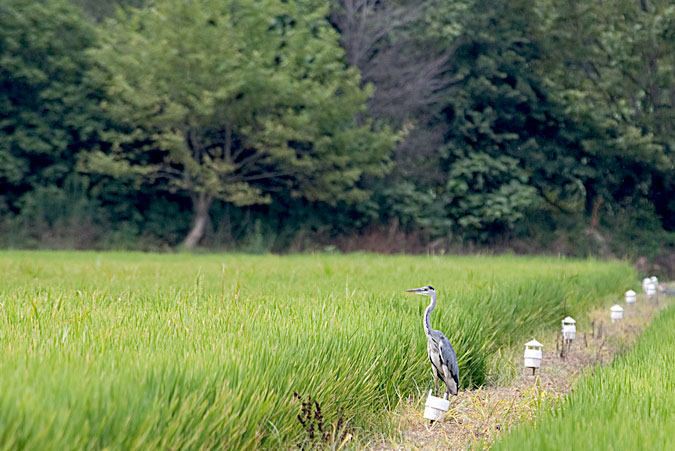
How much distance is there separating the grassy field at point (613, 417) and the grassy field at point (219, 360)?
102 cm

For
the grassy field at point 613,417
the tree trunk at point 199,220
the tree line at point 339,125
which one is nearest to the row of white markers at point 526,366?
the grassy field at point 613,417

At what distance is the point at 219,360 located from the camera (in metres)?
3.02

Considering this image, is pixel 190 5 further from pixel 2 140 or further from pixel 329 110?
pixel 2 140

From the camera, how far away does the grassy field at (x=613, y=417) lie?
2727 mm

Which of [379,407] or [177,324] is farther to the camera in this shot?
[379,407]

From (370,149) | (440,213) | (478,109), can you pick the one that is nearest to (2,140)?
(370,149)

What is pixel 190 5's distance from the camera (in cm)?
2042

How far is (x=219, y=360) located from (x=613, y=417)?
1808 millimetres

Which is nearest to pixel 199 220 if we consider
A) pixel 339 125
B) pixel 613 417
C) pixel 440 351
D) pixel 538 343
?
pixel 339 125

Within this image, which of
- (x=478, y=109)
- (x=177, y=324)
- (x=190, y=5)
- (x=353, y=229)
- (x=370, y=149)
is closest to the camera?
(x=177, y=324)

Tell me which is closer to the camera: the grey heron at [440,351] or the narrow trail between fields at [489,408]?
the grey heron at [440,351]

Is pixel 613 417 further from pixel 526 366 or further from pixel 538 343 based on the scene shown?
pixel 526 366

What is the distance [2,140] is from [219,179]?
6.61 meters

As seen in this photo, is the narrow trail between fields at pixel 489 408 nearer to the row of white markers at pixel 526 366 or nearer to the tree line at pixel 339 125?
the row of white markers at pixel 526 366
